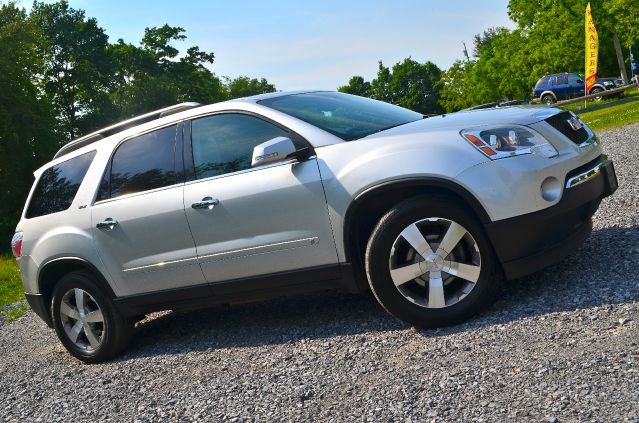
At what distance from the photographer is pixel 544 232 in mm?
4324

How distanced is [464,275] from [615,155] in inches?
307

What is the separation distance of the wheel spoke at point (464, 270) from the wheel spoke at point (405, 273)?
6.8 inches

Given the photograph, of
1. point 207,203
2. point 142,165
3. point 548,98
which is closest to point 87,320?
point 142,165

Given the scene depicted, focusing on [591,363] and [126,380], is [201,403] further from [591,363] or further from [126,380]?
[591,363]

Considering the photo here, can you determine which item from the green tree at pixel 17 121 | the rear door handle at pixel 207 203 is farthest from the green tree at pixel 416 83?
the rear door handle at pixel 207 203

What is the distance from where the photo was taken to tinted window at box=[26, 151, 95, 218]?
239 inches

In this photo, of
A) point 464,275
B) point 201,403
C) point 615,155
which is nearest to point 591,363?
point 464,275

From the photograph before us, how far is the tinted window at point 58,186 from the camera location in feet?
20.0

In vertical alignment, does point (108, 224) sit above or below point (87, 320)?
above

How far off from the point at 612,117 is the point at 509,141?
16.8 m

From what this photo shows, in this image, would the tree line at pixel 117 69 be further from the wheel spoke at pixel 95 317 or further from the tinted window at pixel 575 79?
the wheel spoke at pixel 95 317

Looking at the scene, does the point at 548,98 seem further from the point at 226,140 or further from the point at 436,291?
the point at 436,291

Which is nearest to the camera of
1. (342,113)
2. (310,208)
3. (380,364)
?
(380,364)

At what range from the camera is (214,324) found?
6367 millimetres
